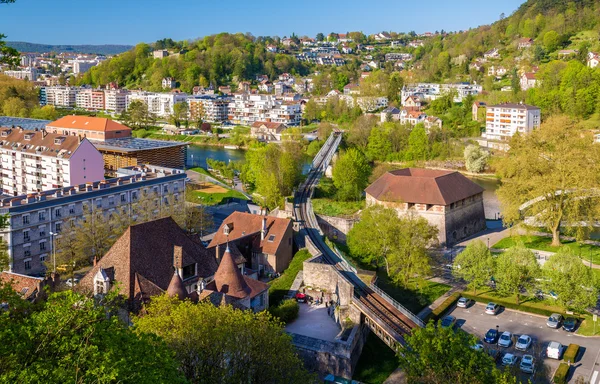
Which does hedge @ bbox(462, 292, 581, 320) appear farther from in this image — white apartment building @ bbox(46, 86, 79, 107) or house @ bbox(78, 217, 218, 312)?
white apartment building @ bbox(46, 86, 79, 107)

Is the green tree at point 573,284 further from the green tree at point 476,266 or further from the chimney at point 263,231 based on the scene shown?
the chimney at point 263,231

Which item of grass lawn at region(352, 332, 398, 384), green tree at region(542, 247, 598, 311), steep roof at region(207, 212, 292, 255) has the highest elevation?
steep roof at region(207, 212, 292, 255)

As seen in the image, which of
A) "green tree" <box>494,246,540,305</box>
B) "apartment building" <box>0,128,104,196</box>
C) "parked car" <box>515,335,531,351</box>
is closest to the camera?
"parked car" <box>515,335,531,351</box>

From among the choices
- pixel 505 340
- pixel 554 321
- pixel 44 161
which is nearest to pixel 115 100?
pixel 44 161

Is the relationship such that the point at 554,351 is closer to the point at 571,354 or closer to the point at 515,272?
the point at 571,354

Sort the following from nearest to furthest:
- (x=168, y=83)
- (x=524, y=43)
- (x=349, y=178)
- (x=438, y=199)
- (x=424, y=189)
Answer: (x=438, y=199), (x=424, y=189), (x=349, y=178), (x=524, y=43), (x=168, y=83)

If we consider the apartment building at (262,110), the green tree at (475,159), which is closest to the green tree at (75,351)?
the green tree at (475,159)

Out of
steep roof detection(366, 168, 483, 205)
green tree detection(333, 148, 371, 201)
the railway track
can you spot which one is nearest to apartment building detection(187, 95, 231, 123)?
green tree detection(333, 148, 371, 201)
